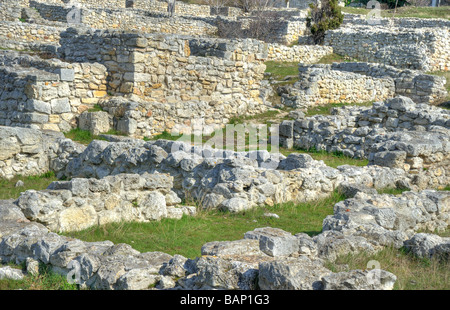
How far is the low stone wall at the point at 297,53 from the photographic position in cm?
2697

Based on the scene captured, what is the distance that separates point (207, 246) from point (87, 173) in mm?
5540

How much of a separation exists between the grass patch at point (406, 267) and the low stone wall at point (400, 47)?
21.8 metres

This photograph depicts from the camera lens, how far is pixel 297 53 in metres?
27.8

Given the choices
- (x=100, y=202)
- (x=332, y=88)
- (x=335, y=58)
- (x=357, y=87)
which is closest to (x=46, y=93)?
(x=100, y=202)

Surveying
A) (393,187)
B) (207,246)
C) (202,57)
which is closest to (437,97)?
(202,57)

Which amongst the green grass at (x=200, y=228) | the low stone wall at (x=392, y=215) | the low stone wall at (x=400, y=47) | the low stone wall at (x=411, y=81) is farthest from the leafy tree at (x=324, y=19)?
the green grass at (x=200, y=228)

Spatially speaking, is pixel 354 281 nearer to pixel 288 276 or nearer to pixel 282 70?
pixel 288 276

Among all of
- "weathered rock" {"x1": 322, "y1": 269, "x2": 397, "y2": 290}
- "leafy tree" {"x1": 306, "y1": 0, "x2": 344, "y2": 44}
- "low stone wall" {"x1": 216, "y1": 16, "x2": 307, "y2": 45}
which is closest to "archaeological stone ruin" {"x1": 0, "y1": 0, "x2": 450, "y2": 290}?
"weathered rock" {"x1": 322, "y1": 269, "x2": 397, "y2": 290}


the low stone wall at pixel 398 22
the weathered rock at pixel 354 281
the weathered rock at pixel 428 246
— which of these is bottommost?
the weathered rock at pixel 428 246

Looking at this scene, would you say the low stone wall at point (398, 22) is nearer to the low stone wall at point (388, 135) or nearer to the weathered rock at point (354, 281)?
the low stone wall at point (388, 135)

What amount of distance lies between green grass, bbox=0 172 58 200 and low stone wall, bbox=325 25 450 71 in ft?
66.5

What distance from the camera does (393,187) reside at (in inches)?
418
